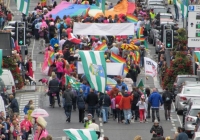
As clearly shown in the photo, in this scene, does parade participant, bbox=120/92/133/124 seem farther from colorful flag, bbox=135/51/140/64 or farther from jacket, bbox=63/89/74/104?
colorful flag, bbox=135/51/140/64

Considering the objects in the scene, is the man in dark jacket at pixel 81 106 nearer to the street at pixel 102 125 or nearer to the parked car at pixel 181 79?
the street at pixel 102 125

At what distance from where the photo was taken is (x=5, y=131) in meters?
39.3

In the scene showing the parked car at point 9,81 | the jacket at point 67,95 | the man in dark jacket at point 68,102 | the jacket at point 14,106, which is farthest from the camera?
the parked car at point 9,81

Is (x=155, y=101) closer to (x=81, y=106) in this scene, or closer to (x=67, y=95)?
(x=81, y=106)

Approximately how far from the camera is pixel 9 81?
164 ft

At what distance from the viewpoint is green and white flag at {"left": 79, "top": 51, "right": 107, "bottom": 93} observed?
46.7m

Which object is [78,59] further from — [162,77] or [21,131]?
[21,131]

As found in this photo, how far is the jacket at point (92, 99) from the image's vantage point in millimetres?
46062

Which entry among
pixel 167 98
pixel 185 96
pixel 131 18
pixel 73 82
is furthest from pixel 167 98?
pixel 131 18

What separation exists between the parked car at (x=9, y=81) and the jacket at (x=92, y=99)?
4714mm

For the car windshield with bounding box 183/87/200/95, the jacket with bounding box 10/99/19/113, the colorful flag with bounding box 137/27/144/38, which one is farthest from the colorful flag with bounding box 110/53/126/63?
the jacket with bounding box 10/99/19/113

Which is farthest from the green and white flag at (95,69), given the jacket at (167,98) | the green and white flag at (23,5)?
the green and white flag at (23,5)

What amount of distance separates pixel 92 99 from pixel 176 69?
936 centimetres

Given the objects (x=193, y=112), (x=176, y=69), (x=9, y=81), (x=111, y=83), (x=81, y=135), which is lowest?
(x=176, y=69)
